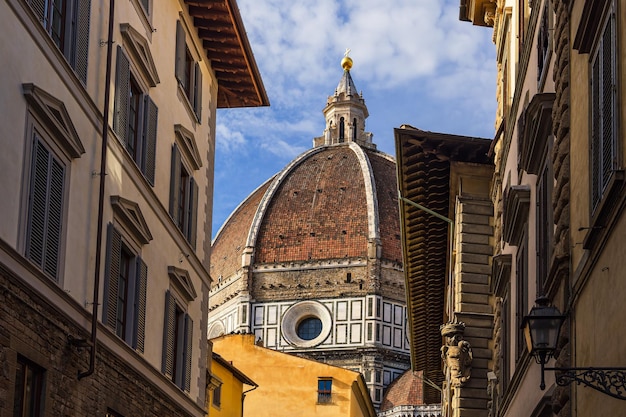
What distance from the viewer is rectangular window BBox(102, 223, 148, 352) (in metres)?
15.1

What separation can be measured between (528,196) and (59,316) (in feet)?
15.7

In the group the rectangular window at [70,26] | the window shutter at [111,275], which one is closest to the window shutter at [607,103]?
the rectangular window at [70,26]

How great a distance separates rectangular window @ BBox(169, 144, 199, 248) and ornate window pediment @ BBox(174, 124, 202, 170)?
17 centimetres

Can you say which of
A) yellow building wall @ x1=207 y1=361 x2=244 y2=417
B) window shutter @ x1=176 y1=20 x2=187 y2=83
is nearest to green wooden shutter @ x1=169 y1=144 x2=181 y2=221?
window shutter @ x1=176 y1=20 x2=187 y2=83

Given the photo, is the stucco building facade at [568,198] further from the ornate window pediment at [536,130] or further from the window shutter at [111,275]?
the window shutter at [111,275]

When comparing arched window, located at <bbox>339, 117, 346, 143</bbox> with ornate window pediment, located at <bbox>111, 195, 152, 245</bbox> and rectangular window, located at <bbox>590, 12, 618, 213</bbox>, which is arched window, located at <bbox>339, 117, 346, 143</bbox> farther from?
rectangular window, located at <bbox>590, 12, 618, 213</bbox>

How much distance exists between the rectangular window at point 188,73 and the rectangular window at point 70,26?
4952 mm

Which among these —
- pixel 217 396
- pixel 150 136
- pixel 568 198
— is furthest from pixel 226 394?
pixel 568 198

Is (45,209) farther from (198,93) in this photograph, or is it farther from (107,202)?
(198,93)

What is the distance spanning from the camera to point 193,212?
67.2 feet

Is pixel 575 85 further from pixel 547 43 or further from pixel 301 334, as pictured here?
pixel 301 334

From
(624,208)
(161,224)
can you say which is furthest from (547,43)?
(161,224)

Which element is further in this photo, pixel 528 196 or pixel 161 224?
pixel 161 224

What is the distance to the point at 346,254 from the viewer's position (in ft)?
385
